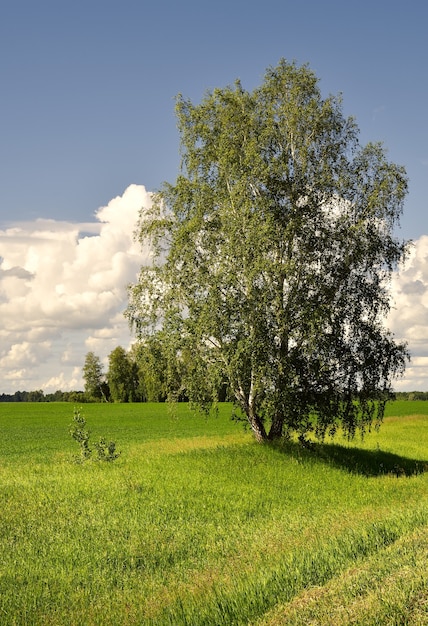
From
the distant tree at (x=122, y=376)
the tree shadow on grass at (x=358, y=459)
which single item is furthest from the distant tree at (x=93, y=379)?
the tree shadow on grass at (x=358, y=459)

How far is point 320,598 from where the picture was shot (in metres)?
8.36

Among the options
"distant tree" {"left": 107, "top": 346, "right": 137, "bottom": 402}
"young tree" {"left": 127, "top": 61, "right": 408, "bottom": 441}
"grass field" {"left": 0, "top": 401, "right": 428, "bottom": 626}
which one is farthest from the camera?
"distant tree" {"left": 107, "top": 346, "right": 137, "bottom": 402}

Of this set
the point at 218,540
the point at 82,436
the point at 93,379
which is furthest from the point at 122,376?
the point at 218,540

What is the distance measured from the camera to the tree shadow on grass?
26547mm

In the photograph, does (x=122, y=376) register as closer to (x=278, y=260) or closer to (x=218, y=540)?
(x=278, y=260)

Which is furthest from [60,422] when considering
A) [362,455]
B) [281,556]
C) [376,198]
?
[281,556]

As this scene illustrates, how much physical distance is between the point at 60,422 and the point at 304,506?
5307cm

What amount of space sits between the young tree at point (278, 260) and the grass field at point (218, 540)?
130 inches

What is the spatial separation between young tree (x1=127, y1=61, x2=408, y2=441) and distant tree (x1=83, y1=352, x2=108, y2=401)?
119 metres

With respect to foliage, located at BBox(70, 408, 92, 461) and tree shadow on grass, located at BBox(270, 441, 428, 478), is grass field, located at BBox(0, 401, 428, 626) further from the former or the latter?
foliage, located at BBox(70, 408, 92, 461)

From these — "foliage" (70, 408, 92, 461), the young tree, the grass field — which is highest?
the young tree

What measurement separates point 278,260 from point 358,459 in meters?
10.4

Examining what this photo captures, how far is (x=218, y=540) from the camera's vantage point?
15.2 meters

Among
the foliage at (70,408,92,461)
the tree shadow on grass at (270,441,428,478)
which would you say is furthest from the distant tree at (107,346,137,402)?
the foliage at (70,408,92,461)
